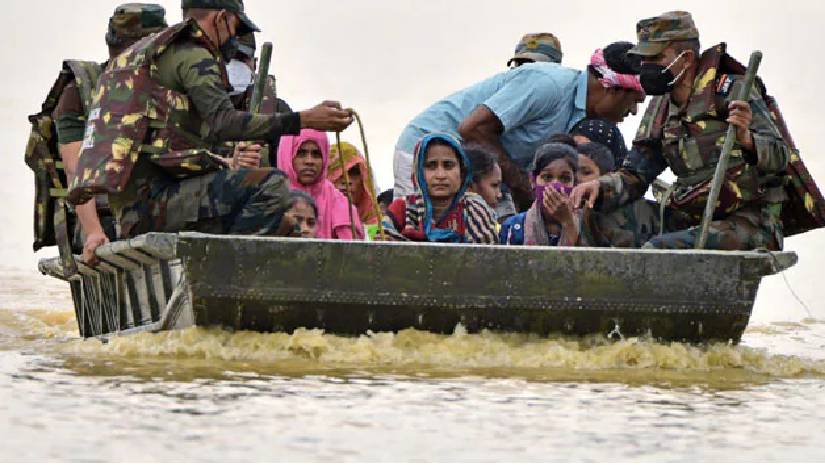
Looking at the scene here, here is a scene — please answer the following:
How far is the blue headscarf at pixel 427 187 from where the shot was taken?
1095 centimetres

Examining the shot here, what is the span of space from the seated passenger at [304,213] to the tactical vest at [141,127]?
77cm

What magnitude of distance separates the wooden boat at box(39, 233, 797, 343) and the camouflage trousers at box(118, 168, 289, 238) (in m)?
0.35

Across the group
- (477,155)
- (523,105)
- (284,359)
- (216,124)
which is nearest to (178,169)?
(216,124)

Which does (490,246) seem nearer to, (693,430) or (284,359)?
(284,359)

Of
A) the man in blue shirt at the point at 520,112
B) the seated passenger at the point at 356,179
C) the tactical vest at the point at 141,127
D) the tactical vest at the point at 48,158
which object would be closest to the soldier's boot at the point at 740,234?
the man in blue shirt at the point at 520,112

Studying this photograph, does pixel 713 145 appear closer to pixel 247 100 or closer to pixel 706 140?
pixel 706 140

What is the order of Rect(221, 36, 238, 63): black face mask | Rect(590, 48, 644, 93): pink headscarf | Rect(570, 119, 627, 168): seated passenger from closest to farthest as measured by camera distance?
Rect(221, 36, 238, 63): black face mask → Rect(590, 48, 644, 93): pink headscarf → Rect(570, 119, 627, 168): seated passenger

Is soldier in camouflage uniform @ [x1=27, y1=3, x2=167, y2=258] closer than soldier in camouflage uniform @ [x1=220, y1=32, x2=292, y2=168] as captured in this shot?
Yes

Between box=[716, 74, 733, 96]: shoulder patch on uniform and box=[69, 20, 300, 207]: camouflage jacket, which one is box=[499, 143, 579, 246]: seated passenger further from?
box=[69, 20, 300, 207]: camouflage jacket

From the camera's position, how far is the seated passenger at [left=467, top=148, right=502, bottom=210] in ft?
38.5

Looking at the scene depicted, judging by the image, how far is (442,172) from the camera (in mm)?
10969

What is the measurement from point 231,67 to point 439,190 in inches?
83.6

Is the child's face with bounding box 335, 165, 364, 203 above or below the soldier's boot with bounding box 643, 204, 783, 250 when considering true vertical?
above

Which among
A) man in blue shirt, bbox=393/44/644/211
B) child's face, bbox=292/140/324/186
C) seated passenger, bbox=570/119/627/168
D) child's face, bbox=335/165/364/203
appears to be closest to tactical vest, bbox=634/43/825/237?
man in blue shirt, bbox=393/44/644/211
